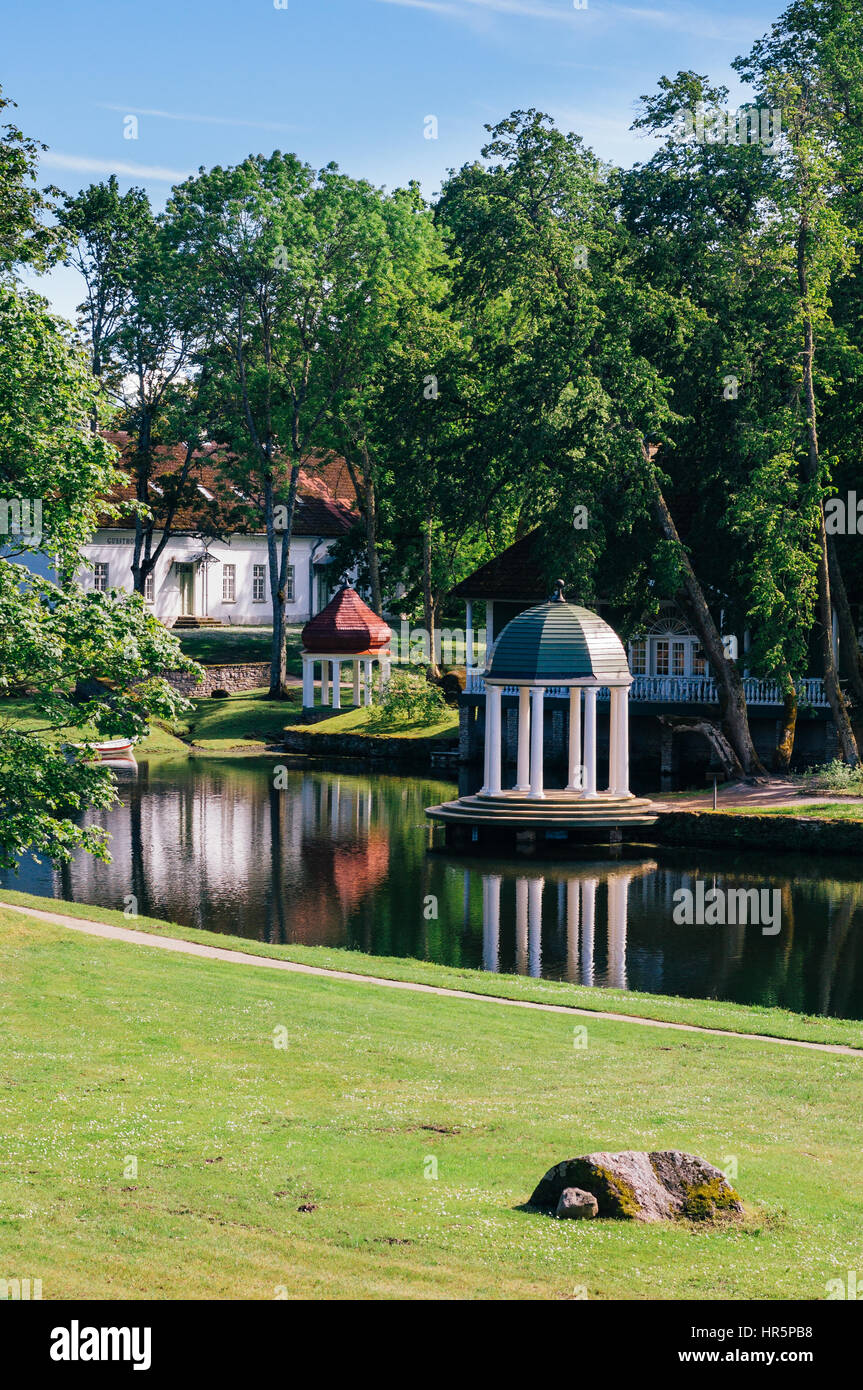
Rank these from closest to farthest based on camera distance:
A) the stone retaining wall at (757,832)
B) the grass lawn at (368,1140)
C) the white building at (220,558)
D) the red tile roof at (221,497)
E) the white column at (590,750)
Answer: the grass lawn at (368,1140) < the stone retaining wall at (757,832) < the white column at (590,750) < the red tile roof at (221,497) < the white building at (220,558)

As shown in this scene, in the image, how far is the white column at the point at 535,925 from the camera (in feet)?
88.9

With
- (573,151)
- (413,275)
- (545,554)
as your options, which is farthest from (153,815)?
(413,275)

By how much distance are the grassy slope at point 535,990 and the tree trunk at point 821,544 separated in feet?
78.1

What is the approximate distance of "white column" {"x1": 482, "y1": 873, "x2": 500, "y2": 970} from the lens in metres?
27.4

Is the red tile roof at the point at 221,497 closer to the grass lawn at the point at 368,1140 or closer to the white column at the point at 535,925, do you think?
the white column at the point at 535,925

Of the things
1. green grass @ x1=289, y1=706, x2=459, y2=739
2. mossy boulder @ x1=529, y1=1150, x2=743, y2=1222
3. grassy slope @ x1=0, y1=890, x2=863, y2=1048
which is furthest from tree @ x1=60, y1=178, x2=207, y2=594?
mossy boulder @ x1=529, y1=1150, x2=743, y2=1222

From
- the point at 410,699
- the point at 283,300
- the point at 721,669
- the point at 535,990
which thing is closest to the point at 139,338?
the point at 283,300

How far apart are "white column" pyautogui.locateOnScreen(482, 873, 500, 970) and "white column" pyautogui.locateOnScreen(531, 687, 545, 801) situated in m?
6.60

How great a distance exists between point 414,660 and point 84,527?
167 ft

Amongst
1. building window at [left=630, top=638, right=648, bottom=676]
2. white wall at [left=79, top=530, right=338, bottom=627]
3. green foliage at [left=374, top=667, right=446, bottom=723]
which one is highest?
white wall at [left=79, top=530, right=338, bottom=627]

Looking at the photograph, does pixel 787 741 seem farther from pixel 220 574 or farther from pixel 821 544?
pixel 220 574

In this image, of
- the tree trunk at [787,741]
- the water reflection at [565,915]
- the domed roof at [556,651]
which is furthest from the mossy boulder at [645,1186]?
the tree trunk at [787,741]

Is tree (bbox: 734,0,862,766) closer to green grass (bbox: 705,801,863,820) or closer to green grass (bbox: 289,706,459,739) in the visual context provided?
green grass (bbox: 705,801,863,820)
